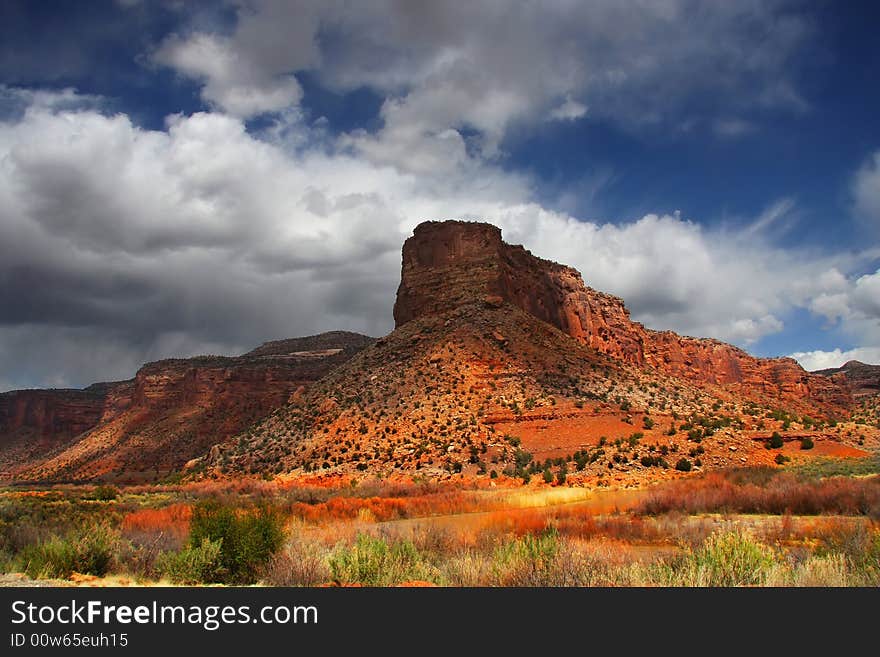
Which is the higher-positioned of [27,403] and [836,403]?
[27,403]

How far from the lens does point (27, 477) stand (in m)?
86.5

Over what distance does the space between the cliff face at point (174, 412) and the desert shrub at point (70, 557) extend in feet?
199

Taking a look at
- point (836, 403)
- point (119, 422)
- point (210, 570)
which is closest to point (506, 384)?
point (210, 570)

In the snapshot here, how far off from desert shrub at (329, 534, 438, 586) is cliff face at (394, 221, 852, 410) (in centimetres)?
5502

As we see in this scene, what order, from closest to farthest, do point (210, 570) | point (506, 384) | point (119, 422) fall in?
point (210, 570) → point (506, 384) → point (119, 422)

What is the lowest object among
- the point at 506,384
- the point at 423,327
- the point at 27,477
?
the point at 27,477

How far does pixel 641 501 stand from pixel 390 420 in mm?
29235

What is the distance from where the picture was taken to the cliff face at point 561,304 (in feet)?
225

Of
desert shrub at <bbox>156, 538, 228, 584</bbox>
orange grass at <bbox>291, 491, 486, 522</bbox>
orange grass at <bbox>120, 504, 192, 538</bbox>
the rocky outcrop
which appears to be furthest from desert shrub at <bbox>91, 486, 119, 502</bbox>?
the rocky outcrop

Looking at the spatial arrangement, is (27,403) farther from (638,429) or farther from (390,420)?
(638,429)

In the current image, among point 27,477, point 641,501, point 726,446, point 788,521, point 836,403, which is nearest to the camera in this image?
point 788,521

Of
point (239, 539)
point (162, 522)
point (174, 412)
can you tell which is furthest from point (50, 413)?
point (239, 539)
